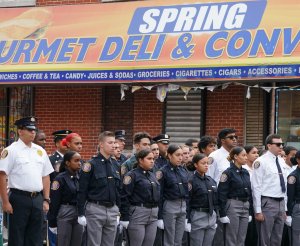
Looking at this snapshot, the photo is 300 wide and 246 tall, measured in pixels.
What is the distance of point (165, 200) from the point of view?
494 inches

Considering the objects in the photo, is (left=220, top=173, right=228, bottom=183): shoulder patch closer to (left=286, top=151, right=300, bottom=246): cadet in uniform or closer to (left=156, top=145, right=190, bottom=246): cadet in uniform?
(left=156, top=145, right=190, bottom=246): cadet in uniform

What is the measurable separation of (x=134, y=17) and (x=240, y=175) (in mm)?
6133

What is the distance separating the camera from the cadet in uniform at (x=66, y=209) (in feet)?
39.0

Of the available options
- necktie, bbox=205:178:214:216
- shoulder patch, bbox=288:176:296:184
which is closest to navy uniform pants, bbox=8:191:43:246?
necktie, bbox=205:178:214:216

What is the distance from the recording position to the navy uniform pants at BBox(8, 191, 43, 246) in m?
11.1

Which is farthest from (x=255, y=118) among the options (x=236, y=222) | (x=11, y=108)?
(x=11, y=108)

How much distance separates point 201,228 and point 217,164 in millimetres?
1526

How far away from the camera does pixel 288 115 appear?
17.3m

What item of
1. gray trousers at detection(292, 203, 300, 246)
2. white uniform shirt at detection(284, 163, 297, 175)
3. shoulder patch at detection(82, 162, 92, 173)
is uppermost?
shoulder patch at detection(82, 162, 92, 173)

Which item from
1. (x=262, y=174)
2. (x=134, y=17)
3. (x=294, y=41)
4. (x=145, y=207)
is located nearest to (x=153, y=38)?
(x=134, y=17)

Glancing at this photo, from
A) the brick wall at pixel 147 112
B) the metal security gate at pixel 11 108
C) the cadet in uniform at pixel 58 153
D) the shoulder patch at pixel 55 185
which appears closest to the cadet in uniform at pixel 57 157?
the cadet in uniform at pixel 58 153

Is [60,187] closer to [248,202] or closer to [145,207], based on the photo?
[145,207]

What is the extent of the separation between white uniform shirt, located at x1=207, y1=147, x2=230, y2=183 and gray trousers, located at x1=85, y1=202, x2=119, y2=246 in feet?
8.95

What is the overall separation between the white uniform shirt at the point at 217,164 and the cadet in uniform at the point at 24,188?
346cm
